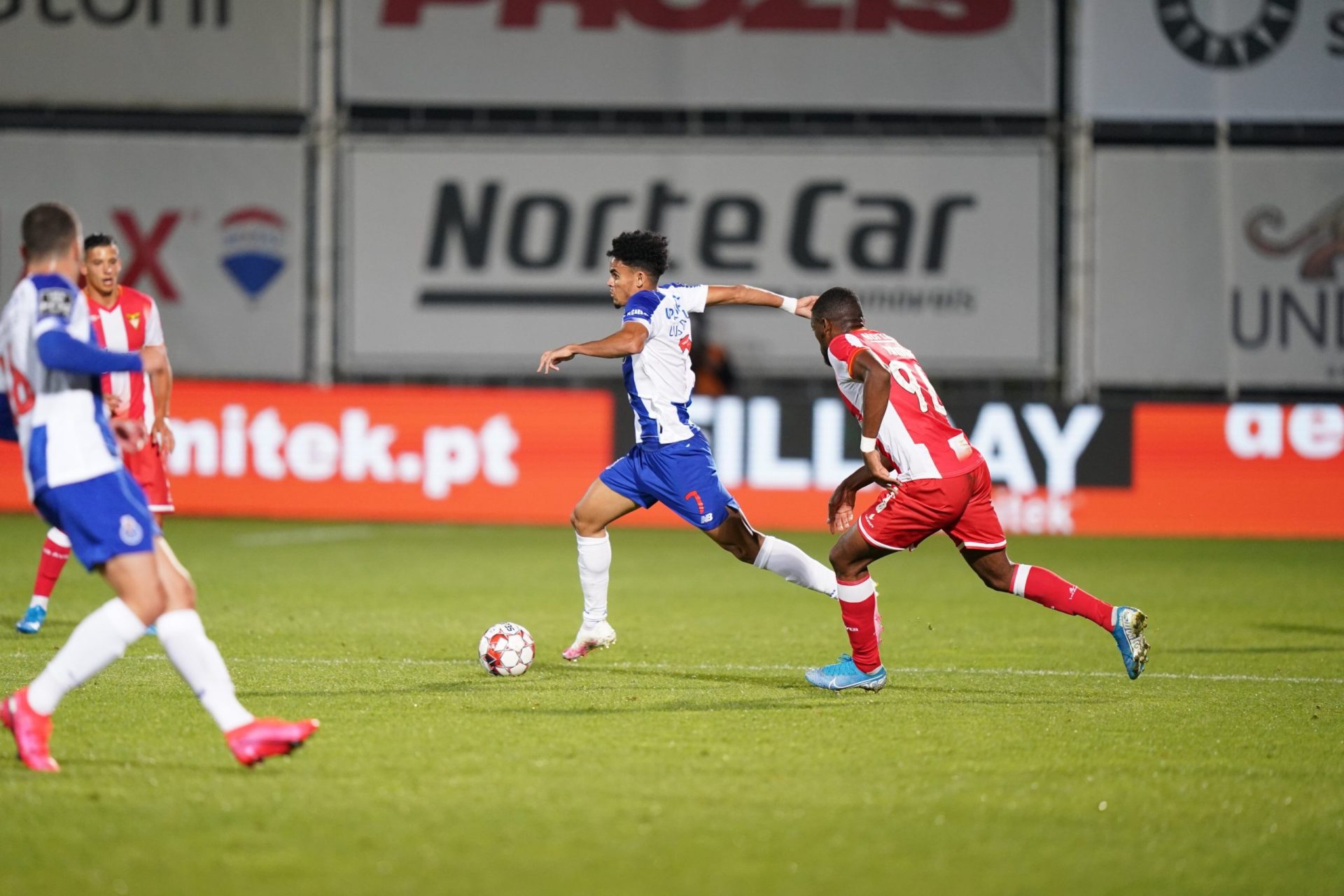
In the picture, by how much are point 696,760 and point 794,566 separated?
2.55 meters

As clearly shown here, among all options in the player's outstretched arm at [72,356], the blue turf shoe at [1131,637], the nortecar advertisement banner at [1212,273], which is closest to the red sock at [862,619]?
the blue turf shoe at [1131,637]

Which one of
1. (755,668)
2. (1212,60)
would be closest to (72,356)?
(755,668)

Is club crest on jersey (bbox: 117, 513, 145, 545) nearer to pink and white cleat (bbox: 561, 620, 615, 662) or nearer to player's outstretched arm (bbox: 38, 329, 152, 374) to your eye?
player's outstretched arm (bbox: 38, 329, 152, 374)

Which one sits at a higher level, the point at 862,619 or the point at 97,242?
the point at 97,242

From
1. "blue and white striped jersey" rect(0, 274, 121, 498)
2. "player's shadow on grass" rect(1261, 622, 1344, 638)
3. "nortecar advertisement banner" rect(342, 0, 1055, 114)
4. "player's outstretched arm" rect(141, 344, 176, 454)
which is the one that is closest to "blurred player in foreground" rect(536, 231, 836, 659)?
"player's outstretched arm" rect(141, 344, 176, 454)

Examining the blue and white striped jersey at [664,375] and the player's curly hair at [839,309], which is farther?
the blue and white striped jersey at [664,375]

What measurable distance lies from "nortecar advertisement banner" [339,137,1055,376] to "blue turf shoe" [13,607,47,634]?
1212cm

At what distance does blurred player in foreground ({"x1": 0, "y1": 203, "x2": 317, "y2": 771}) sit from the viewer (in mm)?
5227

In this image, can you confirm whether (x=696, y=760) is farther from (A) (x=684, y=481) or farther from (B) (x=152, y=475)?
(B) (x=152, y=475)

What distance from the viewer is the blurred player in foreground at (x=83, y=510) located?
5.23 m

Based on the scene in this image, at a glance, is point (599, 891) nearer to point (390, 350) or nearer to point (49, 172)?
point (390, 350)

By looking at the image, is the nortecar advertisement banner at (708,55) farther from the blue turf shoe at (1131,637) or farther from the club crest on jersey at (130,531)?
the club crest on jersey at (130,531)

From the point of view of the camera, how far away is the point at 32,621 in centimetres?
880

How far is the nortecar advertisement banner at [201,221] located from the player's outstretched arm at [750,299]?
44.2 ft
